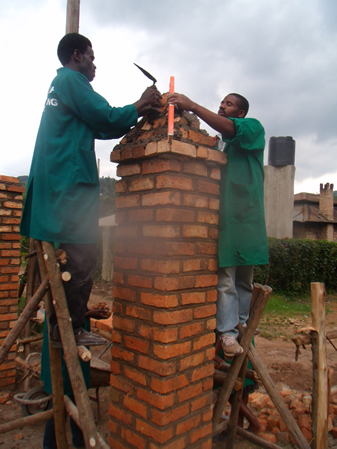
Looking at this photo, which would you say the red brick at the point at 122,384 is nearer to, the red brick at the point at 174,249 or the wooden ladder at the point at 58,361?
the wooden ladder at the point at 58,361

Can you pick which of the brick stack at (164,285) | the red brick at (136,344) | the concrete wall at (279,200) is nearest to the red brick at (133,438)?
the brick stack at (164,285)

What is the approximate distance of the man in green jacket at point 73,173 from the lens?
6.72 ft

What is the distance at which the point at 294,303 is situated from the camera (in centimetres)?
988

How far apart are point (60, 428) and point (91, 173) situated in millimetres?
1583

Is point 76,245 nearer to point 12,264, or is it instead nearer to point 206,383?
point 206,383

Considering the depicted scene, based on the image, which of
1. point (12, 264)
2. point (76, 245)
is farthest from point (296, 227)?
point (76, 245)

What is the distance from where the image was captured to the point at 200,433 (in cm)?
222

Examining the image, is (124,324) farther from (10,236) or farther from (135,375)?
(10,236)

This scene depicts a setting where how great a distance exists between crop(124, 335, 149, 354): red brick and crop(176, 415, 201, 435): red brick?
1.61ft

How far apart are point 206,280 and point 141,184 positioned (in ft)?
2.47

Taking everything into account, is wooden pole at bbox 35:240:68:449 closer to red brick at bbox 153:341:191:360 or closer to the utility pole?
red brick at bbox 153:341:191:360

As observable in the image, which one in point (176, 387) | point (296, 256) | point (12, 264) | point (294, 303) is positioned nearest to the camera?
point (176, 387)

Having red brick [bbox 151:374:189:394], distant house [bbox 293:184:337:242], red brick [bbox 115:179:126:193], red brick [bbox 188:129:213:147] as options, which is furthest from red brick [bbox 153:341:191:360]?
distant house [bbox 293:184:337:242]

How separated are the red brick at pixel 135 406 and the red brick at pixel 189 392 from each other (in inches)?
8.7
